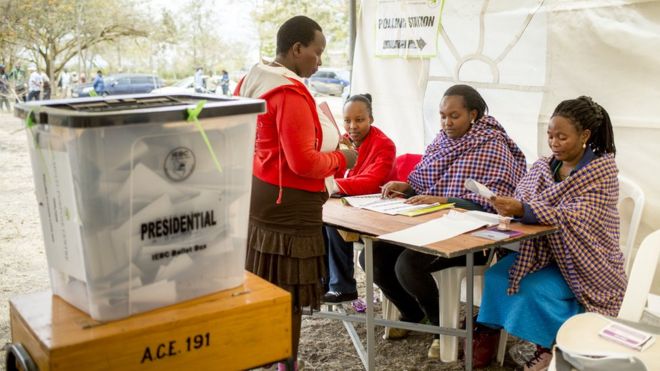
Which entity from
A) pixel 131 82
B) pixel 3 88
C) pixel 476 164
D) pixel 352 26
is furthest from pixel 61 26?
pixel 476 164

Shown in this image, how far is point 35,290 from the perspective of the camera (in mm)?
4113

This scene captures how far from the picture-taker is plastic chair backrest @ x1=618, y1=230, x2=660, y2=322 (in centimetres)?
206

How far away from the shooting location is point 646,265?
6.78 ft

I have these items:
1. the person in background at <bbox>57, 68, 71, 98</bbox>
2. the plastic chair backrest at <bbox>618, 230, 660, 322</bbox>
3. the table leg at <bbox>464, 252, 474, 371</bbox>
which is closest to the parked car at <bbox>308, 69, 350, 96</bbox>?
the person in background at <bbox>57, 68, 71, 98</bbox>

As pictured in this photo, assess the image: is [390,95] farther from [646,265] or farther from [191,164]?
[191,164]

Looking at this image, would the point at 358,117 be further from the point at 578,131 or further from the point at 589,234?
the point at 589,234

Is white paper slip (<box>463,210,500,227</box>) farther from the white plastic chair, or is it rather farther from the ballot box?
the ballot box

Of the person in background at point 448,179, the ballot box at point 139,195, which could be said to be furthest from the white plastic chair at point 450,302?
the ballot box at point 139,195

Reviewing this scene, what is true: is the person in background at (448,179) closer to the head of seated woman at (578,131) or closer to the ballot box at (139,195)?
the head of seated woman at (578,131)

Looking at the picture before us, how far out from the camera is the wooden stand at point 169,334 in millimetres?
1270

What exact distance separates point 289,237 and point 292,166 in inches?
12.1

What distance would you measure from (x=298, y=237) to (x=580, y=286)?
3.73 feet

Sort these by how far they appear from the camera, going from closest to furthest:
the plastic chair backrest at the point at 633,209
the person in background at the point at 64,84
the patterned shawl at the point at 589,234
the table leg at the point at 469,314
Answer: the patterned shawl at the point at 589,234, the plastic chair backrest at the point at 633,209, the table leg at the point at 469,314, the person in background at the point at 64,84

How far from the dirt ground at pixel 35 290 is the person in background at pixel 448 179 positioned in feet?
0.36
